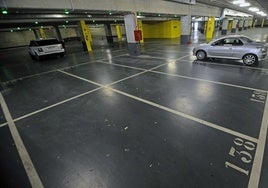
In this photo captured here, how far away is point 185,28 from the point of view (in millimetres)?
16672

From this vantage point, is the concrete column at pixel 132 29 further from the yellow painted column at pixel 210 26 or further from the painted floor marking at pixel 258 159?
the yellow painted column at pixel 210 26

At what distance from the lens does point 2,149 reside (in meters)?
3.10

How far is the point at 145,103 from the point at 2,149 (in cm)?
360

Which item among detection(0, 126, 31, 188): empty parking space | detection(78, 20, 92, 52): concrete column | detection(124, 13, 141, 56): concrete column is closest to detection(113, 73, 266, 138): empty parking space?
detection(0, 126, 31, 188): empty parking space

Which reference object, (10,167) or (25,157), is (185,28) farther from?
(10,167)

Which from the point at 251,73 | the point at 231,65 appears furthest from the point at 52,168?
the point at 231,65

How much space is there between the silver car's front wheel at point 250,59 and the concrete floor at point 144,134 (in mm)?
1720

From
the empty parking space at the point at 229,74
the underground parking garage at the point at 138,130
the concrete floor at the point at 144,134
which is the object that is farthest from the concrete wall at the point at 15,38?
the empty parking space at the point at 229,74

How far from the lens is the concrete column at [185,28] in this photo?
1614 cm

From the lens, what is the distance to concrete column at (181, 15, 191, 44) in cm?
1614

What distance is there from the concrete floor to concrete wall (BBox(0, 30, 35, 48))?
33.5 metres

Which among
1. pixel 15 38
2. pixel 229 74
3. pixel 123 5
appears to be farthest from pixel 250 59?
pixel 15 38

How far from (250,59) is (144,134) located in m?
7.65

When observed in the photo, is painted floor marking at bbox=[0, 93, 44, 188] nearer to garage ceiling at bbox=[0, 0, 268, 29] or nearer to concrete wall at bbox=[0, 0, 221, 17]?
concrete wall at bbox=[0, 0, 221, 17]
